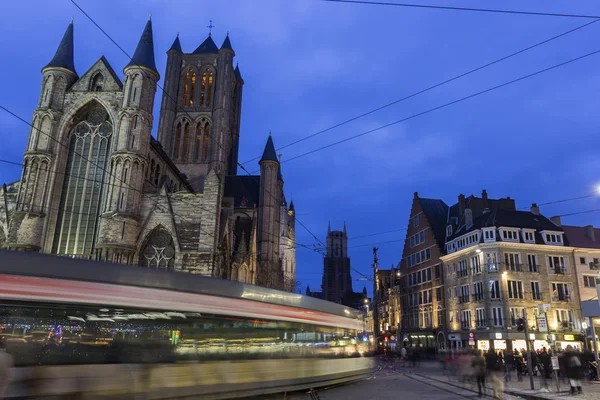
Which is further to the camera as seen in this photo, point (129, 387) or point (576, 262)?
point (576, 262)

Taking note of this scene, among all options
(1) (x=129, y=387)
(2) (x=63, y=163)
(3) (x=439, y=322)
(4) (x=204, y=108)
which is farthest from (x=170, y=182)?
(1) (x=129, y=387)

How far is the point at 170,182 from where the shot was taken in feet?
133

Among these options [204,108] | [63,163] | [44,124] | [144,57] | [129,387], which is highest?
[204,108]

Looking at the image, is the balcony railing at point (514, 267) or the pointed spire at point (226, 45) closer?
the balcony railing at point (514, 267)

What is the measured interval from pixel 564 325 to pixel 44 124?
4234 cm

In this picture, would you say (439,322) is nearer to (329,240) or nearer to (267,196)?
(267,196)

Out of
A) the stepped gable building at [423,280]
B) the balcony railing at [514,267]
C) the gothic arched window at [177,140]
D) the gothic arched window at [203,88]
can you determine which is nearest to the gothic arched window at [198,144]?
the gothic arched window at [177,140]

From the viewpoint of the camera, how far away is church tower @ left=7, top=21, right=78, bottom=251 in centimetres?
2936

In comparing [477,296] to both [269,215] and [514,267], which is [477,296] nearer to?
[514,267]

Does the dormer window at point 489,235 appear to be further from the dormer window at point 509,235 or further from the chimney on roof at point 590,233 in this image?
the chimney on roof at point 590,233

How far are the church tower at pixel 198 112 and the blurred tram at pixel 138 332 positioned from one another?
135 feet

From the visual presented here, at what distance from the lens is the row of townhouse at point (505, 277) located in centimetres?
3659

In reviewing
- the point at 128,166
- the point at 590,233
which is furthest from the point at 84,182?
the point at 590,233

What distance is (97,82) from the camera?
33.9 metres
